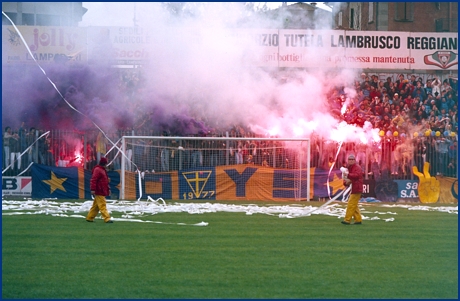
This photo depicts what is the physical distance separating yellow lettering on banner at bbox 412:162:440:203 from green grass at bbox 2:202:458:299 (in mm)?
9015

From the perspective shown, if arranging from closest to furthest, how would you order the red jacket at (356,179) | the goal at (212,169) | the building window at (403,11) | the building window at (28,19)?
1. the red jacket at (356,179)
2. the goal at (212,169)
3. the building window at (28,19)
4. the building window at (403,11)

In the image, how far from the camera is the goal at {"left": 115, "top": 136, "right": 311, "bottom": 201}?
79.6ft

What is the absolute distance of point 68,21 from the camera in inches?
1098

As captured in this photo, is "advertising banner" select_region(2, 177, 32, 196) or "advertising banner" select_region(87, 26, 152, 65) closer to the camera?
"advertising banner" select_region(2, 177, 32, 196)

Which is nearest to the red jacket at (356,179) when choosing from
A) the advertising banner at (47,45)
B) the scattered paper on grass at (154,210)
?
the scattered paper on grass at (154,210)

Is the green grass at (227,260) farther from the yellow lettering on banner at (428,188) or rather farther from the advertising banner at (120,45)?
the advertising banner at (120,45)

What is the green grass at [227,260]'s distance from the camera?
27.5 feet

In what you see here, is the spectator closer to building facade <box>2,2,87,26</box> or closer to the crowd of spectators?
the crowd of spectators

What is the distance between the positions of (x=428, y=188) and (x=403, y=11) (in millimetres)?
17385

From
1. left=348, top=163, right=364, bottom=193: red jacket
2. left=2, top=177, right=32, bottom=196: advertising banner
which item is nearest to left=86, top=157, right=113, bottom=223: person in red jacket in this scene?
left=348, top=163, right=364, bottom=193: red jacket

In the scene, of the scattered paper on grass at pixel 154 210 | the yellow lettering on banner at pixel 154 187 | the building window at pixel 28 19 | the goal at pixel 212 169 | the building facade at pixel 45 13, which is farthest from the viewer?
the building window at pixel 28 19

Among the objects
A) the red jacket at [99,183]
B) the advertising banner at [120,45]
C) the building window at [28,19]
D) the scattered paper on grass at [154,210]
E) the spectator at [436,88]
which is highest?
the building window at [28,19]

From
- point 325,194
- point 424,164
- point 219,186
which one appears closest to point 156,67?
point 219,186

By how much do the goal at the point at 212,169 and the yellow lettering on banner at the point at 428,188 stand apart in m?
4.34
